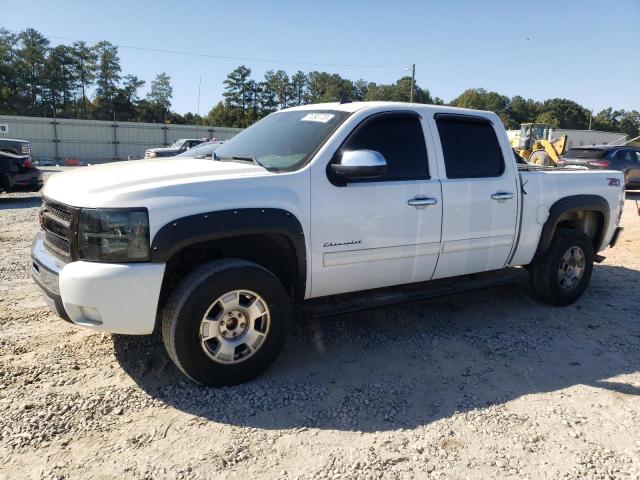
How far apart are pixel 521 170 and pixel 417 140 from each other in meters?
1.53

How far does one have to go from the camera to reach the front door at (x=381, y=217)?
3.60 m

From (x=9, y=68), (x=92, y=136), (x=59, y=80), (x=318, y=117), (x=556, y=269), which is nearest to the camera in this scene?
(x=318, y=117)

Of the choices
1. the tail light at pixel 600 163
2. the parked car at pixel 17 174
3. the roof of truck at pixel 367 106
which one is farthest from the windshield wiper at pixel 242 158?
the tail light at pixel 600 163

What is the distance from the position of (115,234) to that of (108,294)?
358 mm

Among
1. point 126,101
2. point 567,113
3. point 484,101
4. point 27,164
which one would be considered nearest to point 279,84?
point 126,101

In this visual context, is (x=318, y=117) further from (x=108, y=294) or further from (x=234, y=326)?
(x=108, y=294)

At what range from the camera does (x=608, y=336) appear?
181 inches

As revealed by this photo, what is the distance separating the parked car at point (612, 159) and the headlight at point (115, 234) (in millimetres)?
15883

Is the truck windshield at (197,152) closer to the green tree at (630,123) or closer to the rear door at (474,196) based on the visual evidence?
the rear door at (474,196)

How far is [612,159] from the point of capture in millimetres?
16281

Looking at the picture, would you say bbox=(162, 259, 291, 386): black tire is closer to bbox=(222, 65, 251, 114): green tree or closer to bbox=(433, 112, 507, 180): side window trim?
bbox=(433, 112, 507, 180): side window trim

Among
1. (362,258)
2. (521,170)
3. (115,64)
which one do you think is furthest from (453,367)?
(115,64)

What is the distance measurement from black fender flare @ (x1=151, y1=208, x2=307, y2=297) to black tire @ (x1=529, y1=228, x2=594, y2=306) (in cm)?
281

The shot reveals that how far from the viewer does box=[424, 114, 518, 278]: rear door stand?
421cm
